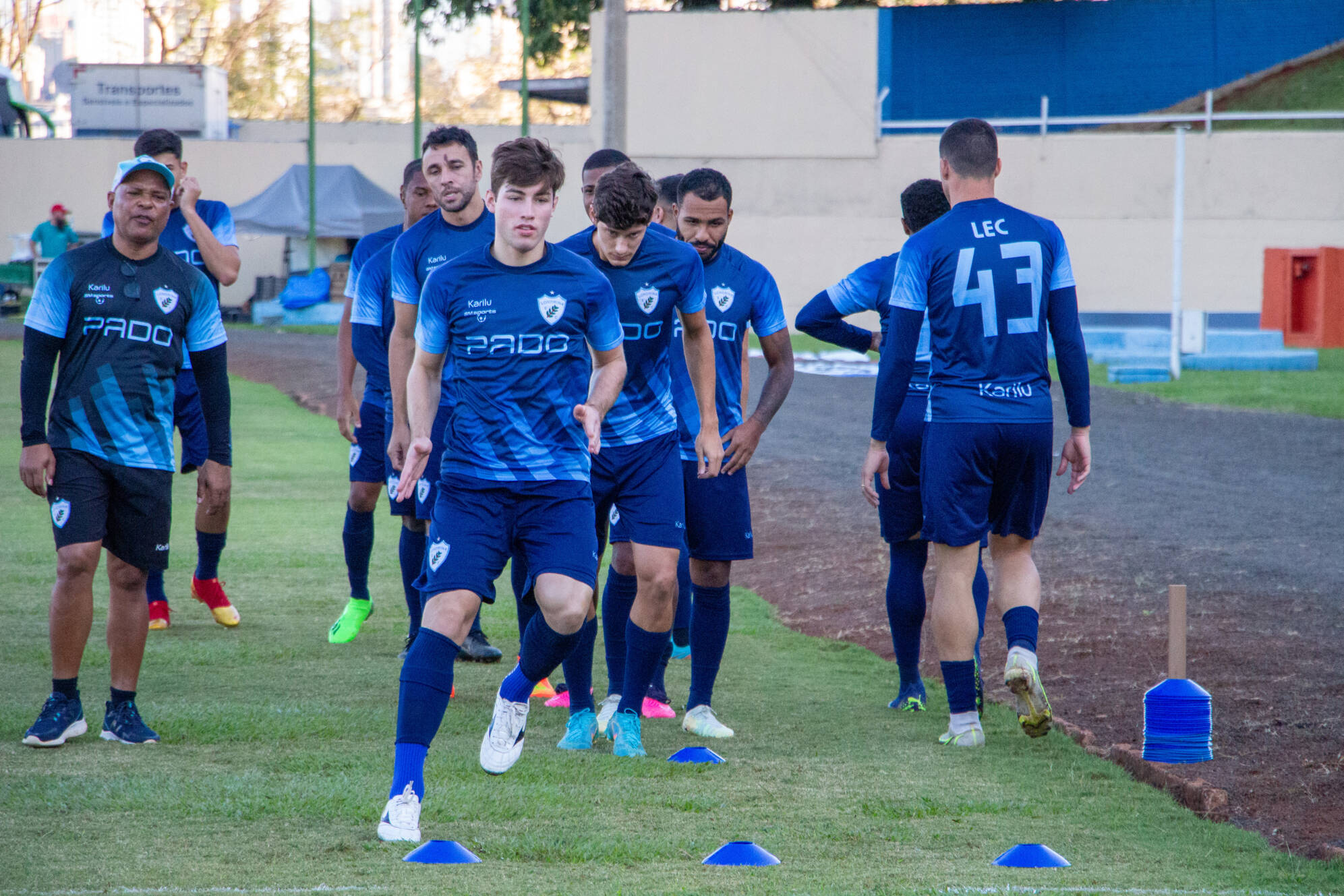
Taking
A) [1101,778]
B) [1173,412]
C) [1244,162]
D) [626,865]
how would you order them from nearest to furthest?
[626,865]
[1101,778]
[1173,412]
[1244,162]

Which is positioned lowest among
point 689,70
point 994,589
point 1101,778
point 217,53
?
point 1101,778

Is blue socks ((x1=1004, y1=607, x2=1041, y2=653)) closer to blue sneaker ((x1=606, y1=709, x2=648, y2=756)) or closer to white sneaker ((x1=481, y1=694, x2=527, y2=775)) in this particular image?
blue sneaker ((x1=606, y1=709, x2=648, y2=756))

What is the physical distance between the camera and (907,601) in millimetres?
6258

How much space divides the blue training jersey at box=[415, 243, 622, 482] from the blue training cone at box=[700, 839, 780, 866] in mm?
1225

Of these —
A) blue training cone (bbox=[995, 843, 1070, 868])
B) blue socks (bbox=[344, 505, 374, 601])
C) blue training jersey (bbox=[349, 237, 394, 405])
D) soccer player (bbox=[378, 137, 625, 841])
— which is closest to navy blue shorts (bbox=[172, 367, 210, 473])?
blue socks (bbox=[344, 505, 374, 601])

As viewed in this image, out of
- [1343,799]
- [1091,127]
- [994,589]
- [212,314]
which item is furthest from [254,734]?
[1091,127]

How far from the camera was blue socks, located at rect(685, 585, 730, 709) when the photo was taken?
19.1 ft

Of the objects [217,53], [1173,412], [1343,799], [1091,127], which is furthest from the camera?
[217,53]

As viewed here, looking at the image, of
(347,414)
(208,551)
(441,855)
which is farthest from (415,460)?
(208,551)

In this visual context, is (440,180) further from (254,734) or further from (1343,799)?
(1343,799)

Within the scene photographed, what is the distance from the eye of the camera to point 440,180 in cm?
612

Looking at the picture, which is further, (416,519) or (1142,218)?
(1142,218)

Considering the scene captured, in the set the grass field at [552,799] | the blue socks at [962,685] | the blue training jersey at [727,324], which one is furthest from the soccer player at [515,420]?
the blue socks at [962,685]

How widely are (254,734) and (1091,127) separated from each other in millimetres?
40249
